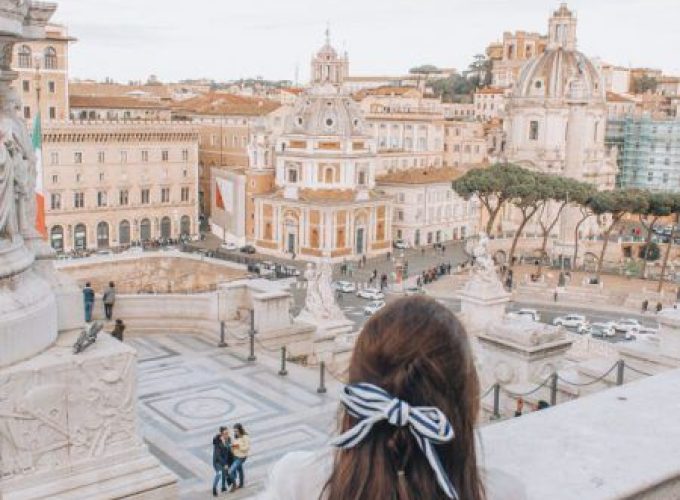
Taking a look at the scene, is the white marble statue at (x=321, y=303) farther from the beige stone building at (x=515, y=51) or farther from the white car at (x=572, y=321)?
the beige stone building at (x=515, y=51)

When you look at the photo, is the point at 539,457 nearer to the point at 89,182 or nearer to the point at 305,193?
the point at 305,193

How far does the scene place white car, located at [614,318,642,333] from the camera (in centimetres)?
3085

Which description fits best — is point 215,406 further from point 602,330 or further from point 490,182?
point 490,182

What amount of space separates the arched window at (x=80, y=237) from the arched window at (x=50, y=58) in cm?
1001

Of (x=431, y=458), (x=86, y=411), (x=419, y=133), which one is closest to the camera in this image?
(x=431, y=458)

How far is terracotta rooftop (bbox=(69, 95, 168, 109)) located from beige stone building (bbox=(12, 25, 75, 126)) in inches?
87.8

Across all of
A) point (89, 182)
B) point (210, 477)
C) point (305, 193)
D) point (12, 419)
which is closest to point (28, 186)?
point (12, 419)

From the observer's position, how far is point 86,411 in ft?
20.9

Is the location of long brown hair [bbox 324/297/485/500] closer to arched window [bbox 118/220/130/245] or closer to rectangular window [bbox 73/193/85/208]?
rectangular window [bbox 73/193/85/208]

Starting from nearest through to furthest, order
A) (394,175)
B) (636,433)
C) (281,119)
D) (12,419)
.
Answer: (636,433) → (12,419) → (394,175) → (281,119)

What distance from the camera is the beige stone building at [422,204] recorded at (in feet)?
175

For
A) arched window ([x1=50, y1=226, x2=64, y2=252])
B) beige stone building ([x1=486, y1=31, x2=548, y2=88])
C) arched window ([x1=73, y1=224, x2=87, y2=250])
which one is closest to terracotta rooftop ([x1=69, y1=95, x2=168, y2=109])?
arched window ([x1=73, y1=224, x2=87, y2=250])

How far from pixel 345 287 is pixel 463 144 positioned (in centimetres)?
3325

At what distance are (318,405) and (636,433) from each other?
7.20m
